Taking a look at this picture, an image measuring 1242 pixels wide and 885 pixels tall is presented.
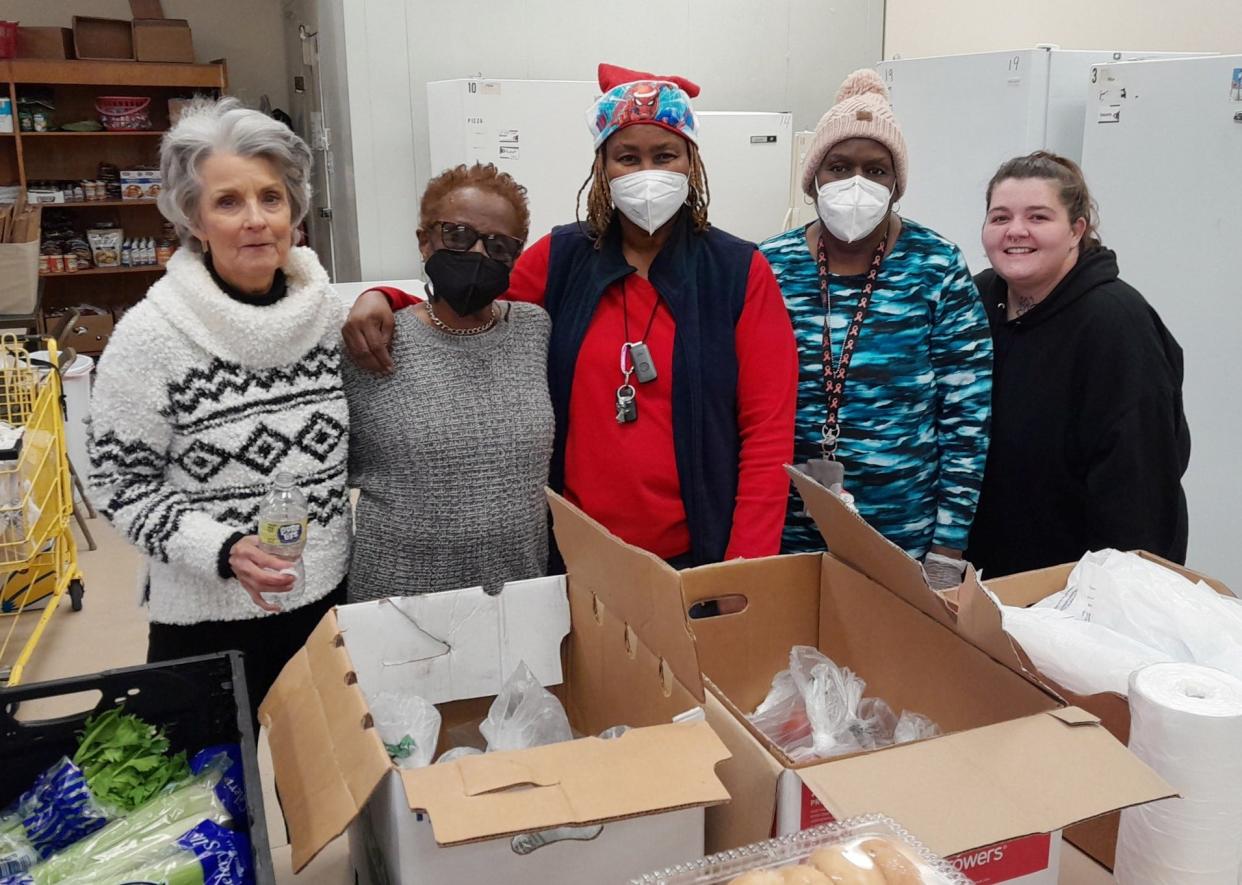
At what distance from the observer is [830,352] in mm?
1782

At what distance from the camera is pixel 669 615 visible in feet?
3.46

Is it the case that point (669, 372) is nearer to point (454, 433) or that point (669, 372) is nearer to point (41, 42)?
point (454, 433)

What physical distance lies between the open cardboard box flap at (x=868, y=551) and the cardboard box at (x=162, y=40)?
248 inches

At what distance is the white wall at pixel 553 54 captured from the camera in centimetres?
484

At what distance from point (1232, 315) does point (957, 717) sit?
246cm

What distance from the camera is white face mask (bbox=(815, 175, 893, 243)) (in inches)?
69.1

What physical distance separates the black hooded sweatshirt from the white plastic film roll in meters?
0.87

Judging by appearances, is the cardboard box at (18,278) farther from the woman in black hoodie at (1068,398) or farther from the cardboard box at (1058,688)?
the cardboard box at (1058,688)

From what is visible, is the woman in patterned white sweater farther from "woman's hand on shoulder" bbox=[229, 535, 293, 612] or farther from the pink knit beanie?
the pink knit beanie

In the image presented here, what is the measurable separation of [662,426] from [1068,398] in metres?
0.76

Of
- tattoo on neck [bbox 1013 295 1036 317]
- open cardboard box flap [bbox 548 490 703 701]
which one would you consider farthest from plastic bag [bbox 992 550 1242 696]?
tattoo on neck [bbox 1013 295 1036 317]

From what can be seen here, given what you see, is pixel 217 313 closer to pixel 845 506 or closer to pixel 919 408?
pixel 845 506

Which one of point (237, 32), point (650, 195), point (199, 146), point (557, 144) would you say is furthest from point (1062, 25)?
point (237, 32)

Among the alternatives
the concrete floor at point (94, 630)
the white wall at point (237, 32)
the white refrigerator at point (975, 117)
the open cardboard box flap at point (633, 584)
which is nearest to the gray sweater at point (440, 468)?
the open cardboard box flap at point (633, 584)
